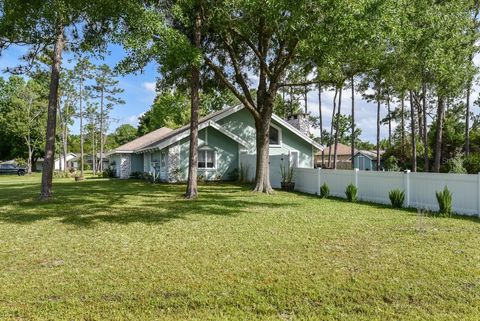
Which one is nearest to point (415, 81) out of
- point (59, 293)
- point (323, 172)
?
point (323, 172)

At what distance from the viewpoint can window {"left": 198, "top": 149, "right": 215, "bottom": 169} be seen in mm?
23609

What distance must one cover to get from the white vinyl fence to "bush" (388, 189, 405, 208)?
16cm

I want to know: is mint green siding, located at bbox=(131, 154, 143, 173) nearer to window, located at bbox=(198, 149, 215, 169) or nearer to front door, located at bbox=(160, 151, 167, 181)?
front door, located at bbox=(160, 151, 167, 181)

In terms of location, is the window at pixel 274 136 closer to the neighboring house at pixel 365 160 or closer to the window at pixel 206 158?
the window at pixel 206 158

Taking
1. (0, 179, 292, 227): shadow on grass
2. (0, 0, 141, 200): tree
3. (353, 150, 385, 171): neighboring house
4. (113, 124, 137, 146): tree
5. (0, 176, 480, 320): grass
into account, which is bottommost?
(0, 176, 480, 320): grass

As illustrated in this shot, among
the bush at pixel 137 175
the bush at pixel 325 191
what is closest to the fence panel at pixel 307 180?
the bush at pixel 325 191

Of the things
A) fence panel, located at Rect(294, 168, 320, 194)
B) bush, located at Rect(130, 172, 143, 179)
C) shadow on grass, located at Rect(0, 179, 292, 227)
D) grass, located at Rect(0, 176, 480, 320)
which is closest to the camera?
grass, located at Rect(0, 176, 480, 320)

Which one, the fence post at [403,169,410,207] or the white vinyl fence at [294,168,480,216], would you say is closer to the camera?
the white vinyl fence at [294,168,480,216]

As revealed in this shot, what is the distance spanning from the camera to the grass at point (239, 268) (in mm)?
4164

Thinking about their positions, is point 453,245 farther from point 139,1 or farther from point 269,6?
point 139,1

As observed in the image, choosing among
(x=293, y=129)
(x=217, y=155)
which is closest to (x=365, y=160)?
(x=293, y=129)

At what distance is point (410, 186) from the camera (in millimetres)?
11609

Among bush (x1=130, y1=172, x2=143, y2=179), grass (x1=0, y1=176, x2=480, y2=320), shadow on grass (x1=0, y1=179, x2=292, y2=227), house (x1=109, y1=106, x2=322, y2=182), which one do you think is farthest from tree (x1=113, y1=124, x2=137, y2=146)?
grass (x1=0, y1=176, x2=480, y2=320)

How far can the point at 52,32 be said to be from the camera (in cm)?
1220
